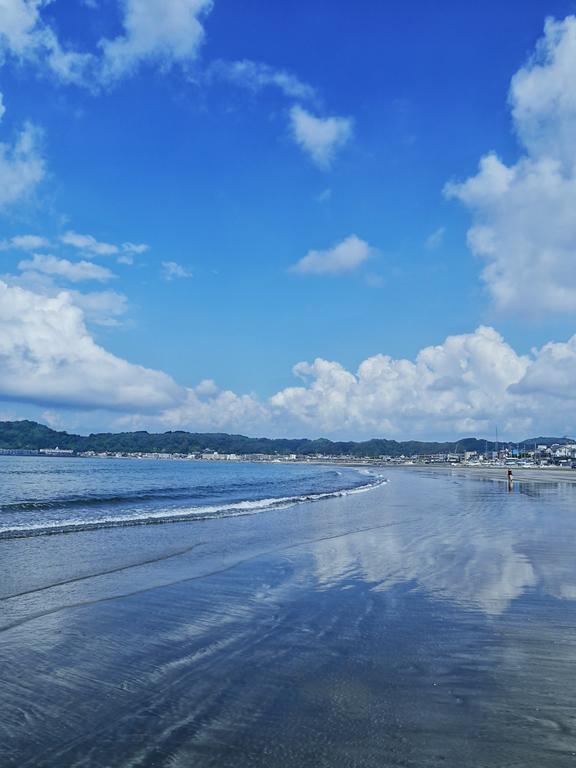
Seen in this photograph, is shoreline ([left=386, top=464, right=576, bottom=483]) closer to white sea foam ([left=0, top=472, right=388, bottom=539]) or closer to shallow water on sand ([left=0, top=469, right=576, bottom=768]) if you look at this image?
white sea foam ([left=0, top=472, right=388, bottom=539])

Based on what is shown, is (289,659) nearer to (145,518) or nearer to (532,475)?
(145,518)

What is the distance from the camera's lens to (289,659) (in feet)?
25.6

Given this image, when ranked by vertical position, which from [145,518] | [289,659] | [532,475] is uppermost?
[289,659]

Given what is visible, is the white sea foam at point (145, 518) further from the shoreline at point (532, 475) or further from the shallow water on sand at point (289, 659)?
the shoreline at point (532, 475)

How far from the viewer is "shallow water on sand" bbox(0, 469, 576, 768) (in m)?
5.32

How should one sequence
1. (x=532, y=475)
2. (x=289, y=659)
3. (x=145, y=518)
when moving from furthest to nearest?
1. (x=532, y=475)
2. (x=145, y=518)
3. (x=289, y=659)

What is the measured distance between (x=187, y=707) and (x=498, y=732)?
326cm

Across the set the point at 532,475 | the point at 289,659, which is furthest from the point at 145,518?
the point at 532,475

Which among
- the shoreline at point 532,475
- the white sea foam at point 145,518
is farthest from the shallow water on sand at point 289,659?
the shoreline at point 532,475

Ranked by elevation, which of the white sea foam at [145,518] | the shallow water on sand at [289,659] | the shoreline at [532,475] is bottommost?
the shoreline at [532,475]

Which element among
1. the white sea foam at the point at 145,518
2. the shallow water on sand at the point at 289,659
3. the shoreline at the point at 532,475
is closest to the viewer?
the shallow water on sand at the point at 289,659

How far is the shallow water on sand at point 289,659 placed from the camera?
532cm

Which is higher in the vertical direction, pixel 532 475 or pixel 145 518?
pixel 145 518

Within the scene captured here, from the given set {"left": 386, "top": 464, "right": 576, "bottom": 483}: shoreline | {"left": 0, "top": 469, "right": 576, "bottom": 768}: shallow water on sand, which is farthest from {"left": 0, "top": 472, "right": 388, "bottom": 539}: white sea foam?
{"left": 386, "top": 464, "right": 576, "bottom": 483}: shoreline
